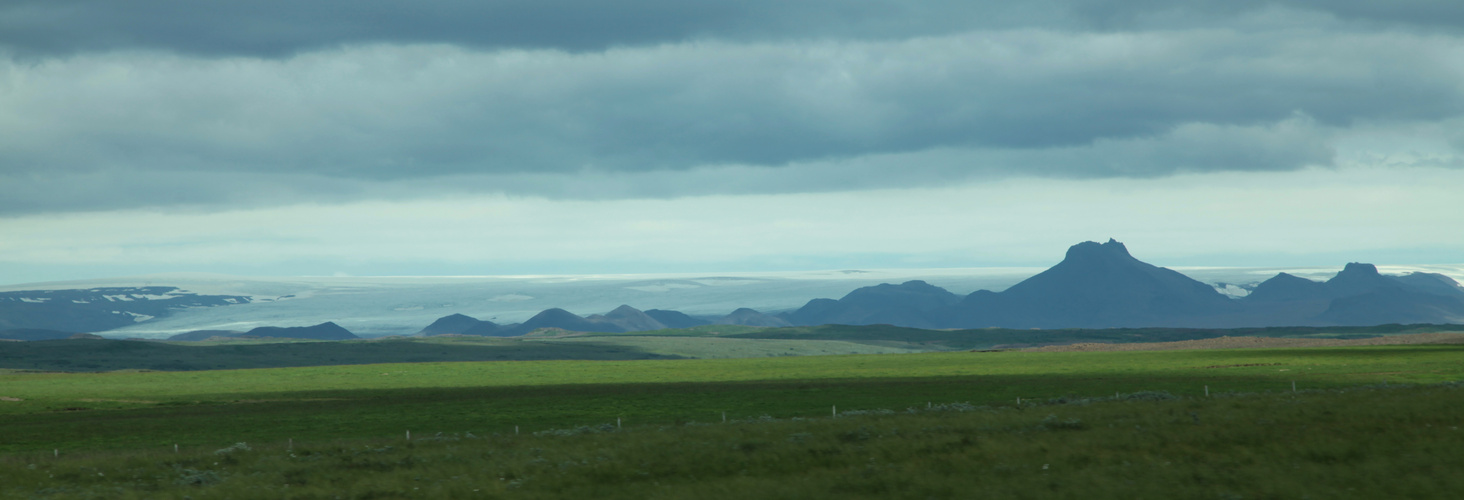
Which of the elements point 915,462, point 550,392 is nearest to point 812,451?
point 915,462

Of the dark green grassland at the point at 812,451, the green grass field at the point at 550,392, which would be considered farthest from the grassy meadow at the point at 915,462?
the green grass field at the point at 550,392

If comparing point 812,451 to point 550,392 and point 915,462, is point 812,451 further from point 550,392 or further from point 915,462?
point 550,392

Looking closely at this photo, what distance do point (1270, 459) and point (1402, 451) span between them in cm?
326

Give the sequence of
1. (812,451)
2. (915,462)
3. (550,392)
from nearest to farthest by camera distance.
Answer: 1. (915,462)
2. (812,451)
3. (550,392)

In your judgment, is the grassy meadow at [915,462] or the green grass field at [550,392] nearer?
the grassy meadow at [915,462]

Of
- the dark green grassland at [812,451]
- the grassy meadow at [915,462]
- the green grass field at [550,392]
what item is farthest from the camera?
the green grass field at [550,392]

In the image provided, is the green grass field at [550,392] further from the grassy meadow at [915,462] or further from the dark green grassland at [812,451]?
the grassy meadow at [915,462]

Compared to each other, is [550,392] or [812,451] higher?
[812,451]

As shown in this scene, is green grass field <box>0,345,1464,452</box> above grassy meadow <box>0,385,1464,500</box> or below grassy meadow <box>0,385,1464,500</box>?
below

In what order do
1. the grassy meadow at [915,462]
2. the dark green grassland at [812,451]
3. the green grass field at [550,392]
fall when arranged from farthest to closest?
the green grass field at [550,392], the dark green grassland at [812,451], the grassy meadow at [915,462]

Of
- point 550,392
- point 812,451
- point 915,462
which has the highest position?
point 915,462

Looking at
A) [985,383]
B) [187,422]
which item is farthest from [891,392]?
[187,422]

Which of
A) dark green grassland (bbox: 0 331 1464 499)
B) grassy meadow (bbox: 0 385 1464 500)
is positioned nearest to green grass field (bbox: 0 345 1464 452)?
dark green grassland (bbox: 0 331 1464 499)

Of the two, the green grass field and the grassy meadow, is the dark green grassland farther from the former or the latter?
the green grass field
